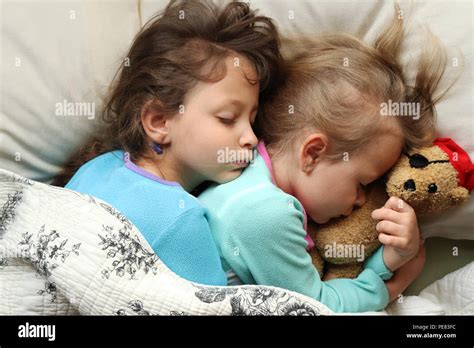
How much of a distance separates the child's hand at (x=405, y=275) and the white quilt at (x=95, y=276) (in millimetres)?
185

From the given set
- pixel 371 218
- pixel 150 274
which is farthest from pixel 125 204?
pixel 371 218

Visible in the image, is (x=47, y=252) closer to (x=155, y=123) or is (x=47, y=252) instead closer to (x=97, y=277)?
(x=97, y=277)

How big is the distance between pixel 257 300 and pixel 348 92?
0.32 m

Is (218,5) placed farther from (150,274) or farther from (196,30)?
(150,274)

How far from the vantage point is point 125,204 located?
98 cm

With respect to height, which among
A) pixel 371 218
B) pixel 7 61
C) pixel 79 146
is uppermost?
pixel 7 61

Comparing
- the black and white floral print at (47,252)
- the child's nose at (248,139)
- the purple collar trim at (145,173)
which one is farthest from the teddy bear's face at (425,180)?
the black and white floral print at (47,252)

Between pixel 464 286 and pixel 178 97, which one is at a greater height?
pixel 178 97

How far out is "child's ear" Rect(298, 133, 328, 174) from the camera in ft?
3.36

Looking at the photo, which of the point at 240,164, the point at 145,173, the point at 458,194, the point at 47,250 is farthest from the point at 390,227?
the point at 47,250

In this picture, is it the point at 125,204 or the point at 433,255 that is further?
the point at 433,255

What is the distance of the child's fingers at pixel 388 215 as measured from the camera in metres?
1.04

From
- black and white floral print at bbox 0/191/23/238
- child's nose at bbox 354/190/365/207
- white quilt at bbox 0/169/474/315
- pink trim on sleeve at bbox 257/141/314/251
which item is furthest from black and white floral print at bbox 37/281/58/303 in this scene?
child's nose at bbox 354/190/365/207
